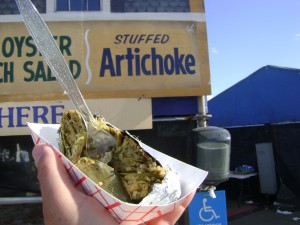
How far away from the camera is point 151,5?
371 cm

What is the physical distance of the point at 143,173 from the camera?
4.33 ft

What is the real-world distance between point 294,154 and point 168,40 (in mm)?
6387

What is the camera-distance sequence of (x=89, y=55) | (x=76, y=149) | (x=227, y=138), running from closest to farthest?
1. (x=76, y=149)
2. (x=227, y=138)
3. (x=89, y=55)

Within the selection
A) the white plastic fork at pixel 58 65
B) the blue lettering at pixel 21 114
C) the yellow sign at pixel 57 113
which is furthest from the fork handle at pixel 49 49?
the blue lettering at pixel 21 114

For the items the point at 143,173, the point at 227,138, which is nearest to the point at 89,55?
the point at 227,138

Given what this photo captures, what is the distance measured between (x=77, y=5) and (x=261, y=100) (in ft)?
30.5

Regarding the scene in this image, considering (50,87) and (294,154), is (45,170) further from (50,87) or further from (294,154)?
(294,154)

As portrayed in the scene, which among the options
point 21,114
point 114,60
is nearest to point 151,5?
point 114,60

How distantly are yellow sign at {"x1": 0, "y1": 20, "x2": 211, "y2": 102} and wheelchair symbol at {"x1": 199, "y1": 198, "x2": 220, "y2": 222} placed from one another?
1.12 metres

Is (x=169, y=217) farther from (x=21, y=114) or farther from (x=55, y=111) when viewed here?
(x=21, y=114)

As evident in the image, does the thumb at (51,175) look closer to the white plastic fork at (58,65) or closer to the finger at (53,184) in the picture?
the finger at (53,184)

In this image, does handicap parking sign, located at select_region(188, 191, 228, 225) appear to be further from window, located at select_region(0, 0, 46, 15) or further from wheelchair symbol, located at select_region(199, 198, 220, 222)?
window, located at select_region(0, 0, 46, 15)

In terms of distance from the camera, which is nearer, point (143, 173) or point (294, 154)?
point (143, 173)

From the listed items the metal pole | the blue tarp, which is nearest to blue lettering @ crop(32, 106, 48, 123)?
the metal pole
